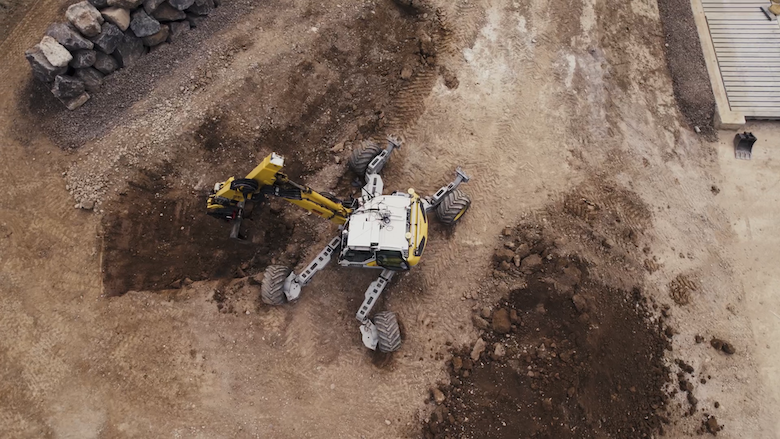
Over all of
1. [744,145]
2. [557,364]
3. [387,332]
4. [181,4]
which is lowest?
[557,364]

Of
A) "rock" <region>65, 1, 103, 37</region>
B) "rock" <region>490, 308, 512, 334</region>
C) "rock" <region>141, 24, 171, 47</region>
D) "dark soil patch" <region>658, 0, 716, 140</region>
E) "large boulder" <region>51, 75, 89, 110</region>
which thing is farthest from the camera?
"dark soil patch" <region>658, 0, 716, 140</region>

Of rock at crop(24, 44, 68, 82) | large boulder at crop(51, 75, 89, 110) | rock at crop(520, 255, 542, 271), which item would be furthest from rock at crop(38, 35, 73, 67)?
rock at crop(520, 255, 542, 271)

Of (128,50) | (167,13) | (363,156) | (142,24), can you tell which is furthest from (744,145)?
(128,50)

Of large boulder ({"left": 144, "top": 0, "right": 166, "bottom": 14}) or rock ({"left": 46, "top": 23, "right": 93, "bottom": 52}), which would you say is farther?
large boulder ({"left": 144, "top": 0, "right": 166, "bottom": 14})

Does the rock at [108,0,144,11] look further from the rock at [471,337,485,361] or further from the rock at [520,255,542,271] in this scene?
the rock at [471,337,485,361]

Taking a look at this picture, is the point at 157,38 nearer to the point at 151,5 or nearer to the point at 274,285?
the point at 151,5

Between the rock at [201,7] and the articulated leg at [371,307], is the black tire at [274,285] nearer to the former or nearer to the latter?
the articulated leg at [371,307]

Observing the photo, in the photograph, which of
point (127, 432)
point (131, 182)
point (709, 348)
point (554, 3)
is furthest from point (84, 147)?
point (709, 348)

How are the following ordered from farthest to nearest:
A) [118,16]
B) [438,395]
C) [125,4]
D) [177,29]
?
[177,29] < [125,4] < [118,16] < [438,395]

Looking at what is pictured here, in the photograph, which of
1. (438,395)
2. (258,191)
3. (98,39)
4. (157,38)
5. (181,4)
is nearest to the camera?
(258,191)
